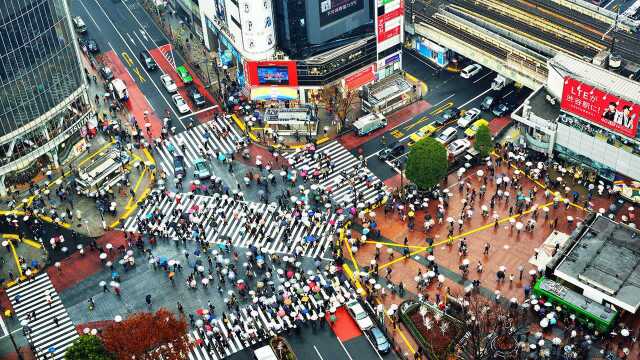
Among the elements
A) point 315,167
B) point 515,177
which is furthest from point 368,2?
point 515,177

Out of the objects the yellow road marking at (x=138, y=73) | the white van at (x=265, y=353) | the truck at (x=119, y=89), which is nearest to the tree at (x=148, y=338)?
the white van at (x=265, y=353)

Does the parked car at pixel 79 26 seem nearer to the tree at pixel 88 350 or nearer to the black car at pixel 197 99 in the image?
the black car at pixel 197 99

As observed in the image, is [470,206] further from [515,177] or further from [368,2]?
[368,2]

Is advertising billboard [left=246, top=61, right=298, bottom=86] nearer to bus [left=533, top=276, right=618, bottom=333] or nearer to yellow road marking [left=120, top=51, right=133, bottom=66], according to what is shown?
yellow road marking [left=120, top=51, right=133, bottom=66]

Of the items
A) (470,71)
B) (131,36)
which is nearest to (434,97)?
(470,71)

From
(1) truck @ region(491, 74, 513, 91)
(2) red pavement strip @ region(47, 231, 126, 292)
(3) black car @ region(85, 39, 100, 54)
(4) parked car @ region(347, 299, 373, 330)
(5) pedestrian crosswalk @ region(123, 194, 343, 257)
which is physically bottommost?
(4) parked car @ region(347, 299, 373, 330)

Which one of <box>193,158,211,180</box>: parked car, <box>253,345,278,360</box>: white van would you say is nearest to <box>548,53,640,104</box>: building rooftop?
<box>193,158,211,180</box>: parked car
